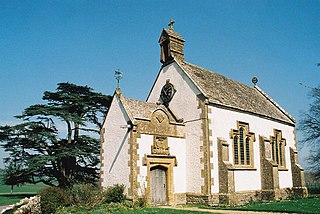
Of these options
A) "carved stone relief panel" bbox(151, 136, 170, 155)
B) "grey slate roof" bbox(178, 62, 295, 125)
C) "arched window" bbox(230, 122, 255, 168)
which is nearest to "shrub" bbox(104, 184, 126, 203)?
"carved stone relief panel" bbox(151, 136, 170, 155)

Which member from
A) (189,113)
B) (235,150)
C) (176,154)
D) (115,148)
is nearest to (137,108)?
(115,148)

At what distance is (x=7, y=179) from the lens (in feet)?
98.1

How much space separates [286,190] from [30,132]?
24885 mm

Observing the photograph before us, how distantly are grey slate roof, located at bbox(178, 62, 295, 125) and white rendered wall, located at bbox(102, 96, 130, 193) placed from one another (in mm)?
6309

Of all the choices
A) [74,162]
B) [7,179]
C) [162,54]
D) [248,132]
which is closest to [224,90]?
[248,132]

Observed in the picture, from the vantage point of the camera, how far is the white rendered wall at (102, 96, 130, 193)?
20281 millimetres

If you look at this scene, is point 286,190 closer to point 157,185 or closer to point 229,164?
point 229,164

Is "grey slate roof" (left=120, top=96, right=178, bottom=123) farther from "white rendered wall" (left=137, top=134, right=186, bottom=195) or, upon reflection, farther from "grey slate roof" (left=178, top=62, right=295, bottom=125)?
"grey slate roof" (left=178, top=62, right=295, bottom=125)

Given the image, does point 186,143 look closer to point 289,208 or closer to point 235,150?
point 235,150

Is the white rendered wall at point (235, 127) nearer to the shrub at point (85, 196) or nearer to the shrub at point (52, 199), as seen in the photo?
the shrub at point (85, 196)

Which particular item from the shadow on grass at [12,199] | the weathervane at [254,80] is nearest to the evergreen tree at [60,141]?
the shadow on grass at [12,199]

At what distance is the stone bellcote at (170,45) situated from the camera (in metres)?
25.9

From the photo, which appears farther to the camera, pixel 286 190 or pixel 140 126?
pixel 286 190

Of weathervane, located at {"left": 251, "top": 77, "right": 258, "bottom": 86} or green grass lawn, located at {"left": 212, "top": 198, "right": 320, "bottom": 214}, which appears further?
weathervane, located at {"left": 251, "top": 77, "right": 258, "bottom": 86}
